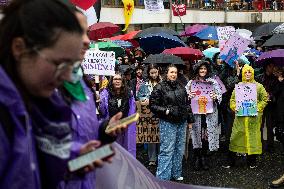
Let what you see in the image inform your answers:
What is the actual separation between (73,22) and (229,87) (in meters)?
6.74

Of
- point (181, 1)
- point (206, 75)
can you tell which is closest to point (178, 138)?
point (206, 75)

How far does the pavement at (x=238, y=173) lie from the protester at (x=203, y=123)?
11.4 inches

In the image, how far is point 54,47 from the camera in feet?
4.80

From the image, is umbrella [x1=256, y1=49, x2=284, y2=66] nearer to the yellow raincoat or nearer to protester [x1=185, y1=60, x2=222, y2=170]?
the yellow raincoat

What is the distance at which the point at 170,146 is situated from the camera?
705cm

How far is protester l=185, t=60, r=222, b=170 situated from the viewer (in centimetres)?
779

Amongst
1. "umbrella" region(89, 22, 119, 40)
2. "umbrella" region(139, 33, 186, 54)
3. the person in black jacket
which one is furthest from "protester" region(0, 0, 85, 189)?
"umbrella" region(89, 22, 119, 40)

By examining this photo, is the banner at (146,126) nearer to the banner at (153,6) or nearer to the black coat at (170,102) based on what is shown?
the black coat at (170,102)

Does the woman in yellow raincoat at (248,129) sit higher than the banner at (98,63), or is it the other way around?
the banner at (98,63)

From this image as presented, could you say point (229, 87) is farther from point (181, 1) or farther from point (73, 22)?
point (181, 1)

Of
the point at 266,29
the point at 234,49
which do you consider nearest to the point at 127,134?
the point at 234,49

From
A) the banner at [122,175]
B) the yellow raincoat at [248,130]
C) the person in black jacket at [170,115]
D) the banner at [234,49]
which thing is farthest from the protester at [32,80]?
the banner at [234,49]

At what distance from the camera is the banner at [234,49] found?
906 centimetres

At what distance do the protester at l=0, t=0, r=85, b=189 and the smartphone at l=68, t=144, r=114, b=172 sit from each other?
0.07m
